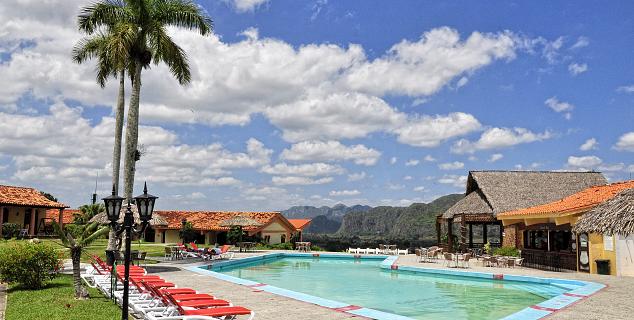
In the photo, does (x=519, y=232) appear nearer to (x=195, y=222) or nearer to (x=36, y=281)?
(x=36, y=281)

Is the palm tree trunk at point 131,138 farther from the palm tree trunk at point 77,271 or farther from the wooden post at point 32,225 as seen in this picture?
the wooden post at point 32,225

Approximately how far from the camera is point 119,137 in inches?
885

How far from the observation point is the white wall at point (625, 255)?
58.6ft

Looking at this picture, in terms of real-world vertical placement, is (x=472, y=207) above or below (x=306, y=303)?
above

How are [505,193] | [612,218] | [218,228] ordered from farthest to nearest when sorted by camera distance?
[218,228] < [505,193] < [612,218]

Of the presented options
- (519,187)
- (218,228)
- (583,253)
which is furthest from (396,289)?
(218,228)

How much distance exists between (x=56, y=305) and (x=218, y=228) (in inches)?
1174

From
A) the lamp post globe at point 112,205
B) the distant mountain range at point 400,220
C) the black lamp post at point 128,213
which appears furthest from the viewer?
the distant mountain range at point 400,220

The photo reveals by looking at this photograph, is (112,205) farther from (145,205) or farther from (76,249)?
(76,249)

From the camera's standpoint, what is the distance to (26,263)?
1269 centimetres

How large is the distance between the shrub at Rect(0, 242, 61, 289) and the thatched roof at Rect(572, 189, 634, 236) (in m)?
15.7

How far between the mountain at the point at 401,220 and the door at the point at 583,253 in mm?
70978

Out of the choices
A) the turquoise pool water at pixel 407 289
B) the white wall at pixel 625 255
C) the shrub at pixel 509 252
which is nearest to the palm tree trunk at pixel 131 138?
the turquoise pool water at pixel 407 289

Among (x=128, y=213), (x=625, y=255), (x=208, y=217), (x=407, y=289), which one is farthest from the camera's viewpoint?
(x=208, y=217)
